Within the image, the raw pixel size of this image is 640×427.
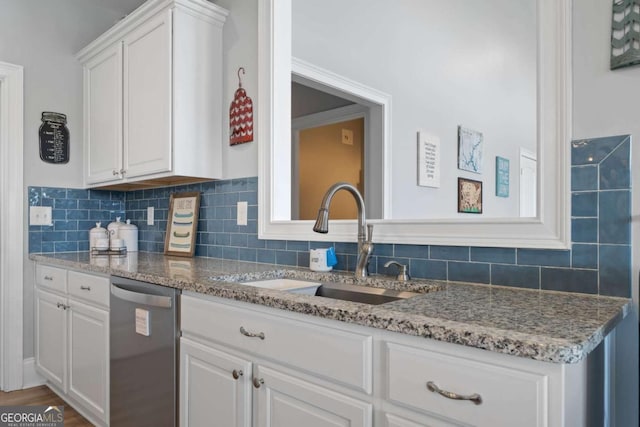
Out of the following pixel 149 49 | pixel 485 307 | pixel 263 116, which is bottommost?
pixel 485 307

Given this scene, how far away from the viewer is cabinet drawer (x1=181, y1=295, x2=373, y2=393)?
1.08 metres

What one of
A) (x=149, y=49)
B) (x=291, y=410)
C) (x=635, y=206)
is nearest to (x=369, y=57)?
(x=149, y=49)

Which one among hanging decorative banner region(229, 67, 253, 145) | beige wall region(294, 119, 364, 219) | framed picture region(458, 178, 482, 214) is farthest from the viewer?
beige wall region(294, 119, 364, 219)

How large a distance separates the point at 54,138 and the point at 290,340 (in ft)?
8.44

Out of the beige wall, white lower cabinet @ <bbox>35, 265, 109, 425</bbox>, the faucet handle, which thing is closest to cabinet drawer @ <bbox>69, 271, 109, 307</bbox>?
white lower cabinet @ <bbox>35, 265, 109, 425</bbox>

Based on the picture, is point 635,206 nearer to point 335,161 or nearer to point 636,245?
point 636,245

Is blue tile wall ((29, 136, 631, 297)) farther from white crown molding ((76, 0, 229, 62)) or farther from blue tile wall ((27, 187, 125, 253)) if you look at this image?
blue tile wall ((27, 187, 125, 253))

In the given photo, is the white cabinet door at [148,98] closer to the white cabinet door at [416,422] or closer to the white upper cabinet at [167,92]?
the white upper cabinet at [167,92]

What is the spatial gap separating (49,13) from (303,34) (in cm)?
174

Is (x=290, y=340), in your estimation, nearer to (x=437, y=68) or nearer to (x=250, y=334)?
(x=250, y=334)

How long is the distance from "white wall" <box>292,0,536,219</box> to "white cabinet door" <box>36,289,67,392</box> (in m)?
2.06

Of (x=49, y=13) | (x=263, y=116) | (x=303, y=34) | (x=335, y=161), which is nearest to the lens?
(x=263, y=116)

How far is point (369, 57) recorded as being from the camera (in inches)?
120

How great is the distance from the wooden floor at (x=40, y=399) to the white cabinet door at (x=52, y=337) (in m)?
0.13
